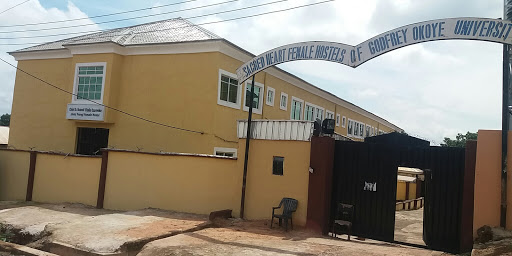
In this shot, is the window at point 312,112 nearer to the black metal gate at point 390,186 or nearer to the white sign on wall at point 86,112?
the white sign on wall at point 86,112

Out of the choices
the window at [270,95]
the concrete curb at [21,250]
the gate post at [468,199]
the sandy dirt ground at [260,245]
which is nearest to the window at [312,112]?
the window at [270,95]

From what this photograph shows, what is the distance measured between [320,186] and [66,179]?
9958 mm

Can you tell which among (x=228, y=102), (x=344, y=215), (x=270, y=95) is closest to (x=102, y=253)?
(x=344, y=215)

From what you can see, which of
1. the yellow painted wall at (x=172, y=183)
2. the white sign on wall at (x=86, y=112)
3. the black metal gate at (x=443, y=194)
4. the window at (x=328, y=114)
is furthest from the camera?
the window at (x=328, y=114)

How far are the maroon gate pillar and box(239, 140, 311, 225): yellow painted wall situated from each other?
22 cm

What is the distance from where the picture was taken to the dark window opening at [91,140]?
19.2 metres

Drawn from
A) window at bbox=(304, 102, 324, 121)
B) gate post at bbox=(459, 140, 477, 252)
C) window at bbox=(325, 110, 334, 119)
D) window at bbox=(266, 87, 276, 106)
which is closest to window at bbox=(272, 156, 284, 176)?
gate post at bbox=(459, 140, 477, 252)

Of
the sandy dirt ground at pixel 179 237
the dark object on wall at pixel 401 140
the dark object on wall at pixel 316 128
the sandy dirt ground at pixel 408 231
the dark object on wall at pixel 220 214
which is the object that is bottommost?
the sandy dirt ground at pixel 408 231

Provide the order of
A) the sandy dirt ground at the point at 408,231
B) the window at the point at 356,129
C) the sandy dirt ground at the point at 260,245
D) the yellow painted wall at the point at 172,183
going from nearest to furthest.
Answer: the sandy dirt ground at the point at 260,245 → the sandy dirt ground at the point at 408,231 → the yellow painted wall at the point at 172,183 → the window at the point at 356,129

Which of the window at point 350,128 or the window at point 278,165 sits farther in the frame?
the window at point 350,128

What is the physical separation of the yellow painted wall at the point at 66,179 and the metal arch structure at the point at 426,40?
8011 millimetres

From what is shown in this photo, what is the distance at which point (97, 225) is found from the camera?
955 cm

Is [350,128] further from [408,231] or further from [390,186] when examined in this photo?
[390,186]

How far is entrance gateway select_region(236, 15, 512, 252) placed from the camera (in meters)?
7.61
